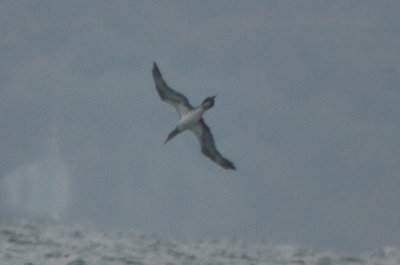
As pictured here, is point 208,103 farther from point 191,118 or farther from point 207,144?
point 207,144

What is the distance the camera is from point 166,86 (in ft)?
61.0

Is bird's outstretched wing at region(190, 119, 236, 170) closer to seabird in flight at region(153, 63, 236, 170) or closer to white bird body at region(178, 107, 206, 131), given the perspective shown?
seabird in flight at region(153, 63, 236, 170)

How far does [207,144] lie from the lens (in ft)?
63.2

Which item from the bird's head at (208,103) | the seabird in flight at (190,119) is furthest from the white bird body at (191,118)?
the bird's head at (208,103)

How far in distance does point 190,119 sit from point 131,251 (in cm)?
504

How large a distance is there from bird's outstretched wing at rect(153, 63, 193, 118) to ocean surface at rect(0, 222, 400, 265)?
15.2 feet

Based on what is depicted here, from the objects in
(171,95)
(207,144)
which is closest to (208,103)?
(171,95)

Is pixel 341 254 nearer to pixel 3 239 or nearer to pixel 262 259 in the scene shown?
pixel 262 259

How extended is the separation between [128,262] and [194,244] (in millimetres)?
5932

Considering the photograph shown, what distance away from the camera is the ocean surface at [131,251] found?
17.9m

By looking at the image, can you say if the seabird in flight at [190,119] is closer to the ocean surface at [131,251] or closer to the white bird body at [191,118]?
the white bird body at [191,118]

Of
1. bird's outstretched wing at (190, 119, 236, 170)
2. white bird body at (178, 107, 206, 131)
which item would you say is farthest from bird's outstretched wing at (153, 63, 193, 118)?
bird's outstretched wing at (190, 119, 236, 170)

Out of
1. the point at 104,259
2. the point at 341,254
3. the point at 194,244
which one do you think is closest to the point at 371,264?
the point at 341,254

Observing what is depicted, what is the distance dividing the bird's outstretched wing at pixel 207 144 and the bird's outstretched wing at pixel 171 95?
2.08 ft
